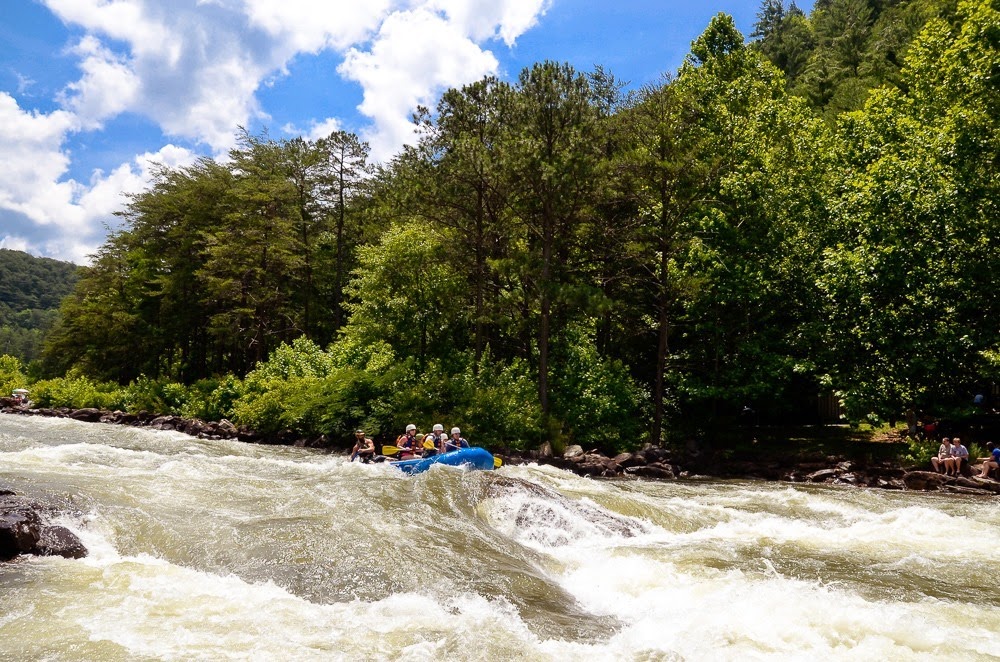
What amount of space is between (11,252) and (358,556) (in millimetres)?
215837

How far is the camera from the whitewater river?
5.41 meters

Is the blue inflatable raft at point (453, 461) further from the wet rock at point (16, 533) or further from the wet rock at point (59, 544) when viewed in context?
the wet rock at point (16, 533)

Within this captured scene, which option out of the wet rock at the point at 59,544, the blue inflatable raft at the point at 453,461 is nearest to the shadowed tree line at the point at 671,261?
the blue inflatable raft at the point at 453,461

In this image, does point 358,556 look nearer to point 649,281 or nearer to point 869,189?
point 649,281

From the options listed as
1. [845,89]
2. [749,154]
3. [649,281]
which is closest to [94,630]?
[649,281]

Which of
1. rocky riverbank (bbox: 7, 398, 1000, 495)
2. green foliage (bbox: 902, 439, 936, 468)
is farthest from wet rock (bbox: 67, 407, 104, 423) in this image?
green foliage (bbox: 902, 439, 936, 468)

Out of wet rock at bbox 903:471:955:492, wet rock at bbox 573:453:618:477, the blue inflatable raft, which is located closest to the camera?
the blue inflatable raft

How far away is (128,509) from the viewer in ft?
28.5

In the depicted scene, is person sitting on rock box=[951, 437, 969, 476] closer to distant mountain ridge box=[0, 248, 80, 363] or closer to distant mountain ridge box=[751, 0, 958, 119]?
distant mountain ridge box=[751, 0, 958, 119]

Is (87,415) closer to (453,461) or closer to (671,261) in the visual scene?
(453,461)

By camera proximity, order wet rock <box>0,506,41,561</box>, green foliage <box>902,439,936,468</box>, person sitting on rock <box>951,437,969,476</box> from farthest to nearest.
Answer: green foliage <box>902,439,936,468</box>
person sitting on rock <box>951,437,969,476</box>
wet rock <box>0,506,41,561</box>

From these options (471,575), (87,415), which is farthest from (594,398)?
(87,415)

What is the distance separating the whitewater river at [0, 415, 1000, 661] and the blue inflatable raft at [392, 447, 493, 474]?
1770 mm

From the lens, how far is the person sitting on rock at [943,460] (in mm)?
16125
